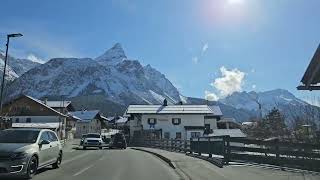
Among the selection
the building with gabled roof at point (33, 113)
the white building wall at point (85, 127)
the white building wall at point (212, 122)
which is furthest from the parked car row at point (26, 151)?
the white building wall at point (85, 127)

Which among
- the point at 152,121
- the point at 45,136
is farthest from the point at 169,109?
the point at 45,136

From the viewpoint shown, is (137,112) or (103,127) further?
(103,127)

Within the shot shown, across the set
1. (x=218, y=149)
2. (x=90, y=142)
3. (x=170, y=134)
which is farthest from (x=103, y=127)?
(x=218, y=149)

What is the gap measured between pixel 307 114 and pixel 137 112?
64190mm

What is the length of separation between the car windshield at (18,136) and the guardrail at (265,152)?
9.46 metres

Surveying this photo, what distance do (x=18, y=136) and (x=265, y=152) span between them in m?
10.2

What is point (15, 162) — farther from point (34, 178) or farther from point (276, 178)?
point (276, 178)

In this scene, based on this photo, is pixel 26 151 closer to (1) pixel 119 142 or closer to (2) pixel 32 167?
(2) pixel 32 167

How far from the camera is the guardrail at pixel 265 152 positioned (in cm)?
1764

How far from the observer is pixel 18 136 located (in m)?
17.1

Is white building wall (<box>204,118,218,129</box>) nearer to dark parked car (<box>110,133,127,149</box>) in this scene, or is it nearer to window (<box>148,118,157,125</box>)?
window (<box>148,118,157,125</box>)

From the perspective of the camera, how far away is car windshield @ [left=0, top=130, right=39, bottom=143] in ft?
54.9

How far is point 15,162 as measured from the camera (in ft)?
48.3

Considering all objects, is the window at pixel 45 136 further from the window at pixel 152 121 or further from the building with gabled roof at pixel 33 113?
the building with gabled roof at pixel 33 113
